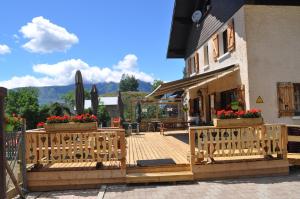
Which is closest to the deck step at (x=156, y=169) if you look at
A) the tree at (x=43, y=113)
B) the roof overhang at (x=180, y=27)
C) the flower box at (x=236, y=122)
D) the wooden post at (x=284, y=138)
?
the flower box at (x=236, y=122)

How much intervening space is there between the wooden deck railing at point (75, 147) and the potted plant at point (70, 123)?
25cm

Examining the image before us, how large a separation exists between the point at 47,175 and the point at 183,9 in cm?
1407

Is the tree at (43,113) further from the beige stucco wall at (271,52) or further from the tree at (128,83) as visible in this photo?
the tree at (128,83)

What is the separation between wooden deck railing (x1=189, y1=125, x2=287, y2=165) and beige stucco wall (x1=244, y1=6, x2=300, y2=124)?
3.33m

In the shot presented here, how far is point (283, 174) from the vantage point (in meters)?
8.62

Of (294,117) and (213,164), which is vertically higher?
(294,117)

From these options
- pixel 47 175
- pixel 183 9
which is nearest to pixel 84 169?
pixel 47 175

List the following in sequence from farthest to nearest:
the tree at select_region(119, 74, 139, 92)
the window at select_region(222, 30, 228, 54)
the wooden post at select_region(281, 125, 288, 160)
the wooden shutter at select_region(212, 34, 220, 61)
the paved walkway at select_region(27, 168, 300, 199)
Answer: the tree at select_region(119, 74, 139, 92)
the wooden shutter at select_region(212, 34, 220, 61)
the window at select_region(222, 30, 228, 54)
the wooden post at select_region(281, 125, 288, 160)
the paved walkway at select_region(27, 168, 300, 199)

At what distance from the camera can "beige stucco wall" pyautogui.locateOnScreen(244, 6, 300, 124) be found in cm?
1188

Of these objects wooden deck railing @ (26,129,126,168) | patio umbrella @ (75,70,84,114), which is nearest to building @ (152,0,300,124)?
patio umbrella @ (75,70,84,114)

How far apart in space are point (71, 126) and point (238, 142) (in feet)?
12.6

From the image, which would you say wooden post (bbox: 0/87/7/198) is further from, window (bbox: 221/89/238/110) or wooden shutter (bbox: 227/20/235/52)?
window (bbox: 221/89/238/110)

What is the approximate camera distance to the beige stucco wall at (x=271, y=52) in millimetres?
11883

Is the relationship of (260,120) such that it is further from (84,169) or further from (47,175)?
(47,175)
